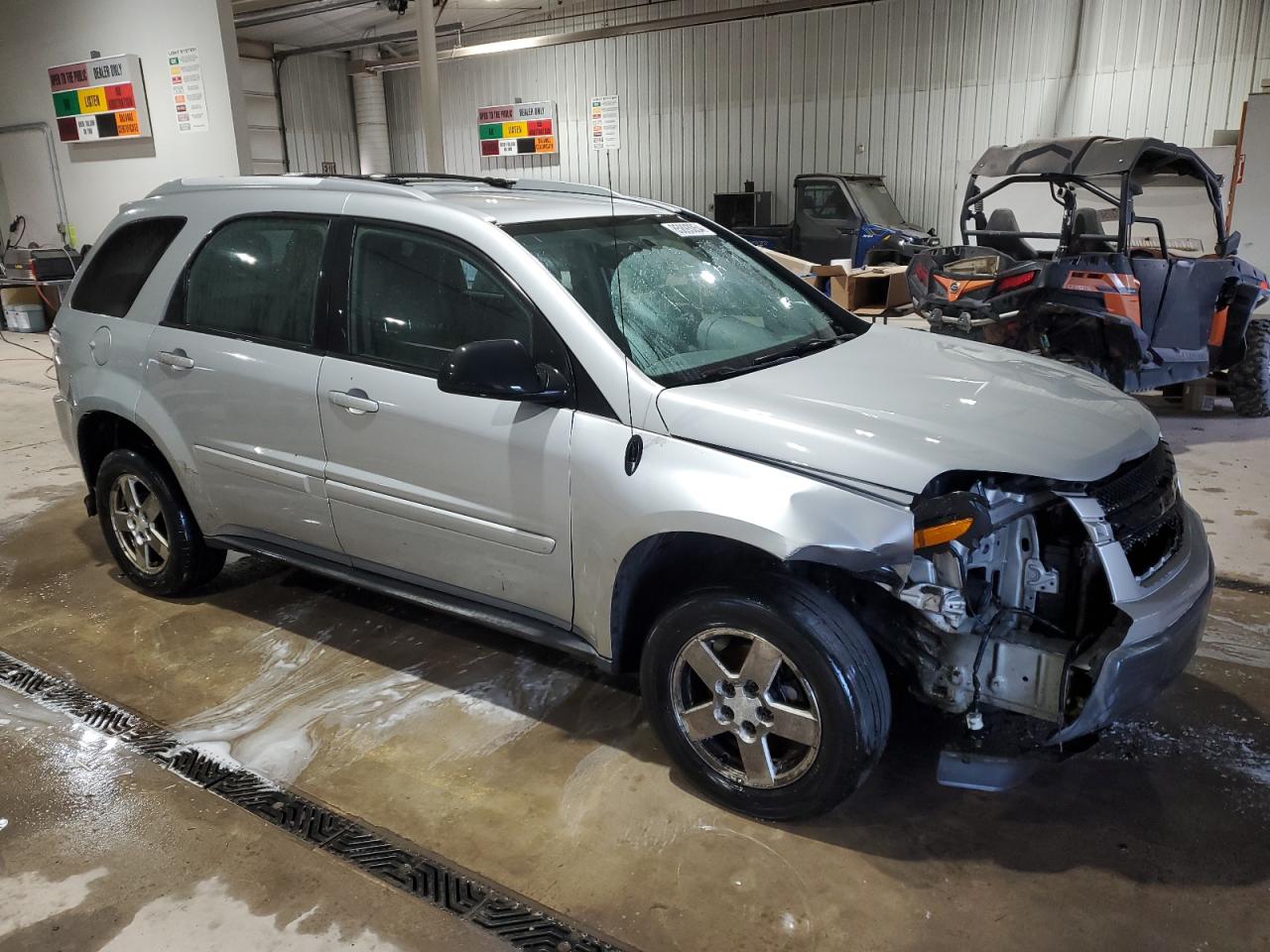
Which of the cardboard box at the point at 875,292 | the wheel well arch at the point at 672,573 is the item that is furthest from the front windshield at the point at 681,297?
the cardboard box at the point at 875,292

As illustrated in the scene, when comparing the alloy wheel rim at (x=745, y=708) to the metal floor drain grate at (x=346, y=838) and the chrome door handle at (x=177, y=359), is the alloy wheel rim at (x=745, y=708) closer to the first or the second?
the metal floor drain grate at (x=346, y=838)

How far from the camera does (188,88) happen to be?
8039 millimetres

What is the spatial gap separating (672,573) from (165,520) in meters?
2.20

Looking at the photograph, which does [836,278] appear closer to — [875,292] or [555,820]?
[875,292]

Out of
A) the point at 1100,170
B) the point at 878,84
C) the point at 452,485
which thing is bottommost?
the point at 452,485

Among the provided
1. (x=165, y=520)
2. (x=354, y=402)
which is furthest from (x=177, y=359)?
(x=354, y=402)

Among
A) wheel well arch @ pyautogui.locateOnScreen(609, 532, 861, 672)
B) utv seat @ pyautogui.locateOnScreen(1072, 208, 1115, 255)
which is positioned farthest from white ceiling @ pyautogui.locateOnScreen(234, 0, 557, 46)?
wheel well arch @ pyautogui.locateOnScreen(609, 532, 861, 672)

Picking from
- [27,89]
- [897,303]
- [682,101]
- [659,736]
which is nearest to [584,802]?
[659,736]

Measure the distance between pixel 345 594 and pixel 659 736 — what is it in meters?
1.84

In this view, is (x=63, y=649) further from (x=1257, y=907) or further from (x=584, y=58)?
(x=584, y=58)

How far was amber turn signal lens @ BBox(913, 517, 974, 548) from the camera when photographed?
2.09 meters

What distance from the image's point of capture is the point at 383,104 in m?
18.9

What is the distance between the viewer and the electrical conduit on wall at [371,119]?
18.4 meters

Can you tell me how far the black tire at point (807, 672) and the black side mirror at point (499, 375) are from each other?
66 centimetres
